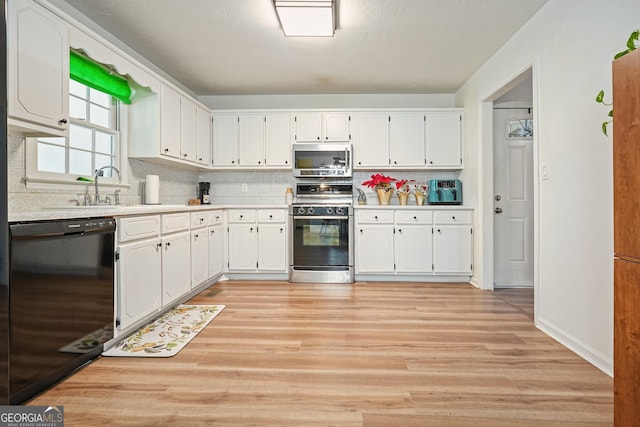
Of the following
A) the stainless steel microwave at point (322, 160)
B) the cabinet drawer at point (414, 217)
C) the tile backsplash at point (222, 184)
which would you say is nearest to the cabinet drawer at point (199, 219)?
the tile backsplash at point (222, 184)

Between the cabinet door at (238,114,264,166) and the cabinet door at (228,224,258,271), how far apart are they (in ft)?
2.79

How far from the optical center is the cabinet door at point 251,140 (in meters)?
4.57

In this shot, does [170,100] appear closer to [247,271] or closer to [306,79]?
[306,79]

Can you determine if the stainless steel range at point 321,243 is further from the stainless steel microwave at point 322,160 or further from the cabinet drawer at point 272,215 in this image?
the stainless steel microwave at point 322,160

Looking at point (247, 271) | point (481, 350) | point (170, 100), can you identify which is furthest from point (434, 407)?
point (170, 100)

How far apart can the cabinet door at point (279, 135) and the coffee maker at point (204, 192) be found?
39.9 inches

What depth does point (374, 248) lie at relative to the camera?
14.1 feet

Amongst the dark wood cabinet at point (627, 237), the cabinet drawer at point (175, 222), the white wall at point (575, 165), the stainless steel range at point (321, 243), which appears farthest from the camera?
the stainless steel range at point (321, 243)

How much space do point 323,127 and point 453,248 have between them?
2.17 meters

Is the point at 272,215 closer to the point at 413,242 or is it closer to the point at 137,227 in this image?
the point at 413,242

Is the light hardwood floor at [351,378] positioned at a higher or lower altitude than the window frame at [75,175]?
lower

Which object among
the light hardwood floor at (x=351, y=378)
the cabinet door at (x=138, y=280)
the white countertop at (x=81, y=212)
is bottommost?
the light hardwood floor at (x=351, y=378)

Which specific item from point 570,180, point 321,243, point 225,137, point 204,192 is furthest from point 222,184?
point 570,180

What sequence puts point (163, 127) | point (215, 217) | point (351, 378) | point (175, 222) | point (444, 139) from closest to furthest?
point (351, 378)
point (175, 222)
point (163, 127)
point (215, 217)
point (444, 139)
